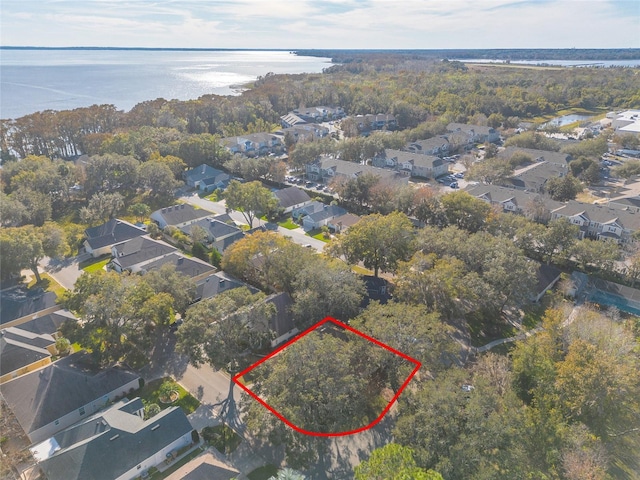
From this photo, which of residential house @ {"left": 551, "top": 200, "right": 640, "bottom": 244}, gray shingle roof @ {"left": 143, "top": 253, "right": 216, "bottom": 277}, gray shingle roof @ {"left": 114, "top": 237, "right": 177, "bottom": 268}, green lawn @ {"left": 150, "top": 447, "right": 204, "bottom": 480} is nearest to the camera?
green lawn @ {"left": 150, "top": 447, "right": 204, "bottom": 480}

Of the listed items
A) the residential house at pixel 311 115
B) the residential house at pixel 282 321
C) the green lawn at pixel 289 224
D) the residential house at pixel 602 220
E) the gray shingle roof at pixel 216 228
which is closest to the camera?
the residential house at pixel 282 321

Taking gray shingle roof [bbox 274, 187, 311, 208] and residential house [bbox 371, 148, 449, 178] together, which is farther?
residential house [bbox 371, 148, 449, 178]

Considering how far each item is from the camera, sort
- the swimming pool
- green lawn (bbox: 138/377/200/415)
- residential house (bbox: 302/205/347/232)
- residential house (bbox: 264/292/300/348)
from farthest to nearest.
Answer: residential house (bbox: 302/205/347/232), the swimming pool, residential house (bbox: 264/292/300/348), green lawn (bbox: 138/377/200/415)

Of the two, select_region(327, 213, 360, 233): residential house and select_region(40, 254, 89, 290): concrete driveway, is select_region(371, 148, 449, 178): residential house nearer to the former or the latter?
select_region(327, 213, 360, 233): residential house

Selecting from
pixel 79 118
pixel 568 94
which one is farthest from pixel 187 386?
pixel 568 94

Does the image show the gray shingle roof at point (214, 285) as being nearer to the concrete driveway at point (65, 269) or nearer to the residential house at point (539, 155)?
the concrete driveway at point (65, 269)

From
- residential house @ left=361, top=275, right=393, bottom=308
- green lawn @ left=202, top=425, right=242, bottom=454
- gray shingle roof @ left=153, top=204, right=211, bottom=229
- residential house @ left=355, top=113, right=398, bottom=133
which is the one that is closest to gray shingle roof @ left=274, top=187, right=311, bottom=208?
gray shingle roof @ left=153, top=204, right=211, bottom=229

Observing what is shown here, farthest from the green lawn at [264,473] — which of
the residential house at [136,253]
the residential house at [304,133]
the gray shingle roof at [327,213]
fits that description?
the residential house at [304,133]
